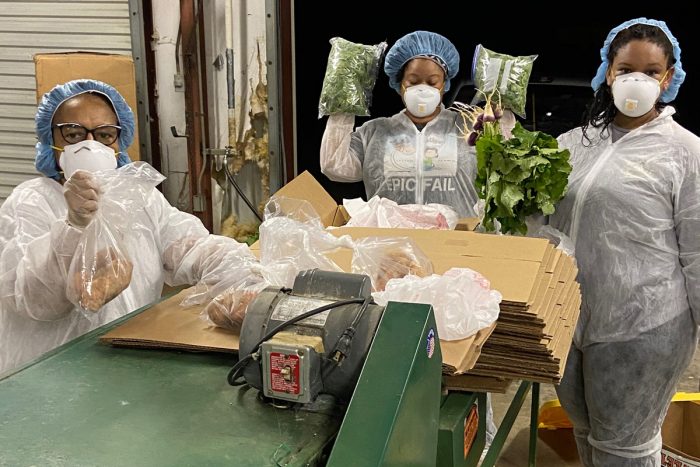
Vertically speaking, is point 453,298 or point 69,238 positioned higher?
point 69,238

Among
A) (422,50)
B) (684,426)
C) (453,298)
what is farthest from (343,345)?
(684,426)

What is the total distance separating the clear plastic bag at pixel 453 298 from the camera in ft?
3.85

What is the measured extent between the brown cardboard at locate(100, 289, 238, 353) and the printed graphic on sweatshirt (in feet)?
4.66

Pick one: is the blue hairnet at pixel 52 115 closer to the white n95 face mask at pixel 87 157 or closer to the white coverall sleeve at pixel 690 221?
the white n95 face mask at pixel 87 157

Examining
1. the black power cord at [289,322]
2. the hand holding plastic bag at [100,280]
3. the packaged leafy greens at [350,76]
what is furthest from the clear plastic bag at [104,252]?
the packaged leafy greens at [350,76]

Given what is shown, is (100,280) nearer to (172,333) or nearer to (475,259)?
(172,333)

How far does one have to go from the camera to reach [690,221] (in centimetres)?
202

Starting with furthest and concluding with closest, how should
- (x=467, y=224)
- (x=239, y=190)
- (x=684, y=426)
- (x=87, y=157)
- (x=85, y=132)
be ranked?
(x=239, y=190), (x=684, y=426), (x=467, y=224), (x=85, y=132), (x=87, y=157)

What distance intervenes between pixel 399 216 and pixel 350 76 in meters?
0.69

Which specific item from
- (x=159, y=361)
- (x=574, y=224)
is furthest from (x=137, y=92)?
(x=159, y=361)

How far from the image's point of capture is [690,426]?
2527 mm

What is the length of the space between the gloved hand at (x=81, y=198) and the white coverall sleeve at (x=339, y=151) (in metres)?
1.49

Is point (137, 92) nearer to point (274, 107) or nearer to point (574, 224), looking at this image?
point (274, 107)

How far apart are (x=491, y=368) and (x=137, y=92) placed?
2.99 m
